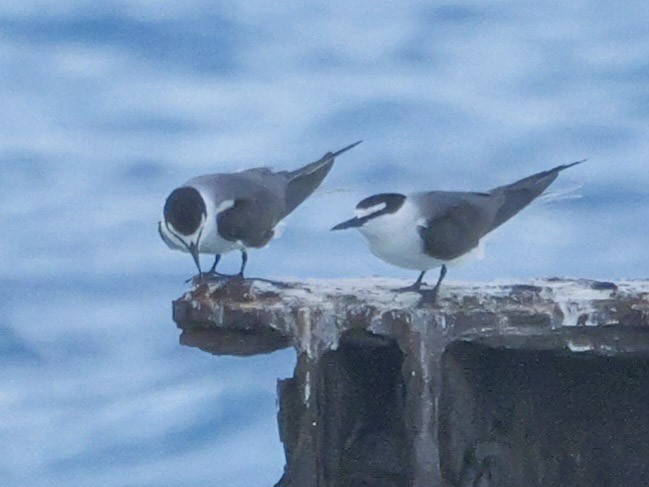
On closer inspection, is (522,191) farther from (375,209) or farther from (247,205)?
(247,205)

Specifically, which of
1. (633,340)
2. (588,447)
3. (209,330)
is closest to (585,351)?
(633,340)

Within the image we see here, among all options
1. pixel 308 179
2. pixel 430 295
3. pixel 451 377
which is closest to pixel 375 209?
pixel 430 295

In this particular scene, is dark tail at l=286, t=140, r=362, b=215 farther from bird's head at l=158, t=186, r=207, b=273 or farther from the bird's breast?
the bird's breast

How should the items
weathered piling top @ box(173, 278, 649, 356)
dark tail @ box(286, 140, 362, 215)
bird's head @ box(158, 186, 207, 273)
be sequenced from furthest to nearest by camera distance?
dark tail @ box(286, 140, 362, 215) < bird's head @ box(158, 186, 207, 273) < weathered piling top @ box(173, 278, 649, 356)

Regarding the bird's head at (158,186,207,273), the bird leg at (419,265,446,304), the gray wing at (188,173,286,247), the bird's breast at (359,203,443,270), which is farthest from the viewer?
the gray wing at (188,173,286,247)

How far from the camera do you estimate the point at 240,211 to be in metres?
5.08

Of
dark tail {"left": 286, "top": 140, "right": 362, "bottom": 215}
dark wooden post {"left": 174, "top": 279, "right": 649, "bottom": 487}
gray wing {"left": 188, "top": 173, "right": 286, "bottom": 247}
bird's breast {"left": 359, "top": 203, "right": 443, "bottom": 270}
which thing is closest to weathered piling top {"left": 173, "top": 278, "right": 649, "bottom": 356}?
dark wooden post {"left": 174, "top": 279, "right": 649, "bottom": 487}

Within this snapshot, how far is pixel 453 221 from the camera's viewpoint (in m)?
4.67

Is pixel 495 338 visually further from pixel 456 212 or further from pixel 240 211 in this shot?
pixel 240 211

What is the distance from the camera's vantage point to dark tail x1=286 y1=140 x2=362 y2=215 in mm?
5609

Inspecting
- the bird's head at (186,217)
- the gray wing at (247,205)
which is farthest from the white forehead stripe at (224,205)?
the bird's head at (186,217)

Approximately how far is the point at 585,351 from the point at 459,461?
541 mm

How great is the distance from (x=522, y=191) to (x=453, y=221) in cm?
50

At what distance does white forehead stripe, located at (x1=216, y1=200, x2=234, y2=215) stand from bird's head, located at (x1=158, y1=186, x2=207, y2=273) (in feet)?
0.46
